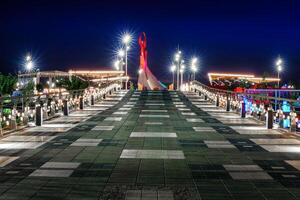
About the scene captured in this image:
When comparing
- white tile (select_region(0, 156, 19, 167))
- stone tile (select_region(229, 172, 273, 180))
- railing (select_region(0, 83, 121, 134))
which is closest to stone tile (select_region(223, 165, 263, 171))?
stone tile (select_region(229, 172, 273, 180))

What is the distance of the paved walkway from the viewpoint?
658cm

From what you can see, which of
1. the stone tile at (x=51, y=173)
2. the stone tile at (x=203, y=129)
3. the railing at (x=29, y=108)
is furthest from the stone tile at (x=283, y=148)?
the railing at (x=29, y=108)

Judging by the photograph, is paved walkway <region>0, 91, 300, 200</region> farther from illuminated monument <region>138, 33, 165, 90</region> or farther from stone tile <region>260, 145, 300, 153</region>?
illuminated monument <region>138, 33, 165, 90</region>

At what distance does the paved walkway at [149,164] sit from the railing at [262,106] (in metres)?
0.91

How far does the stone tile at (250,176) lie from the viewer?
7.51 meters

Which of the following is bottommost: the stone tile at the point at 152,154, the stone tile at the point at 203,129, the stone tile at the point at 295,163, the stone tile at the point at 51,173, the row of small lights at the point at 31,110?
the stone tile at the point at 51,173

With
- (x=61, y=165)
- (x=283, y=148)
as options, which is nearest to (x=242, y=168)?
(x=283, y=148)

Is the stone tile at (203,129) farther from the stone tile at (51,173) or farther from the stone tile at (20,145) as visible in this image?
the stone tile at (51,173)

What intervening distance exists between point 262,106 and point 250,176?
11524 mm

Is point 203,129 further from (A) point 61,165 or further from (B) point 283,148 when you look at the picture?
(A) point 61,165

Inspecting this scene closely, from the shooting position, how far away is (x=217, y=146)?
11297mm

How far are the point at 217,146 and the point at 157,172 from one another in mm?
3757

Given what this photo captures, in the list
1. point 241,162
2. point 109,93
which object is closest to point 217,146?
point 241,162

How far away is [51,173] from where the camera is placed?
309 inches
